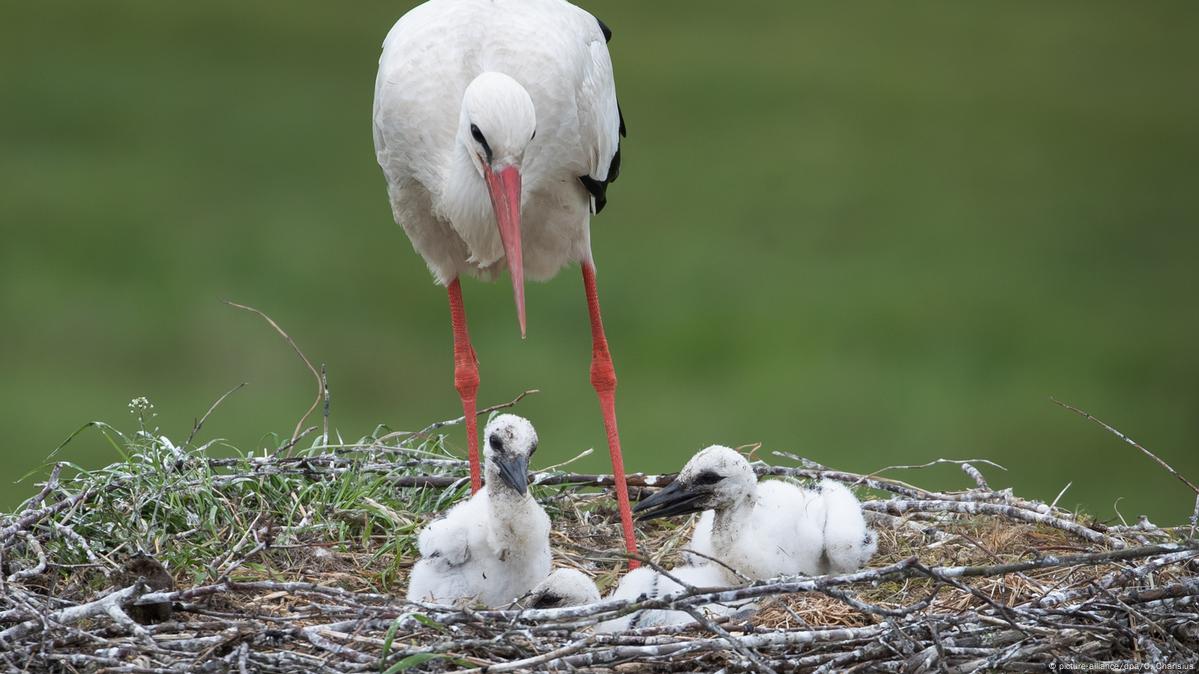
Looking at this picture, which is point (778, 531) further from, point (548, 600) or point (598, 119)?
point (598, 119)

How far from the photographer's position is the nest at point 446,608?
410 cm

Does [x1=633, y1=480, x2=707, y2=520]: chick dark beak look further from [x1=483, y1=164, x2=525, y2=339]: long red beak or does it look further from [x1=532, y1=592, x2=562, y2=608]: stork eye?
[x1=483, y1=164, x2=525, y2=339]: long red beak

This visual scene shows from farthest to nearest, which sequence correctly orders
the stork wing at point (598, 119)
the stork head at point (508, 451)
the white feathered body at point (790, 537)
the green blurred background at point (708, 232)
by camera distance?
the green blurred background at point (708, 232) → the stork wing at point (598, 119) → the white feathered body at point (790, 537) → the stork head at point (508, 451)

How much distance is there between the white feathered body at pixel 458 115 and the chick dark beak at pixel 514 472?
2.34 ft

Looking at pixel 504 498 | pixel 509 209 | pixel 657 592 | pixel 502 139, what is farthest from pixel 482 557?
pixel 502 139

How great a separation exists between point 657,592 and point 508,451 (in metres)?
0.57

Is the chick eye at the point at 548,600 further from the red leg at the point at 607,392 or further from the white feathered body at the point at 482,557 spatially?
the red leg at the point at 607,392

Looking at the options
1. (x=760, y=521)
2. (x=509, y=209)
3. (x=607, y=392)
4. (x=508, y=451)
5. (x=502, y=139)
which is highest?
(x=502, y=139)

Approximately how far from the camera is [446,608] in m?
4.19

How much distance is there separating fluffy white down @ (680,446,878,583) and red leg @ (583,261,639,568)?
425mm

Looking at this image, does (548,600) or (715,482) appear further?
Answer: (715,482)

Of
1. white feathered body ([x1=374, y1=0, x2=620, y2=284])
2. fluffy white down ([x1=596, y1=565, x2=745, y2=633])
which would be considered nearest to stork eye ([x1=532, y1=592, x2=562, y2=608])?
fluffy white down ([x1=596, y1=565, x2=745, y2=633])

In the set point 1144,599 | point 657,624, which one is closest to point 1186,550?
point 1144,599

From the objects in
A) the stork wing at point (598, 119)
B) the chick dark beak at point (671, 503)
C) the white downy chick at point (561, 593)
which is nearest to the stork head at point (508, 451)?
the white downy chick at point (561, 593)
